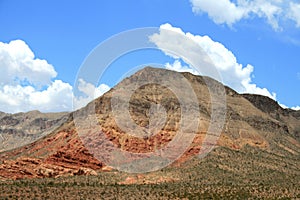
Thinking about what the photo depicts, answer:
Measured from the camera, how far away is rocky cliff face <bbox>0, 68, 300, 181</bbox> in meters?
97.6

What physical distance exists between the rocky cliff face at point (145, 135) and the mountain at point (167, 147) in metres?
0.22

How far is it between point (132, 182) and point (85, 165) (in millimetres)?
17859

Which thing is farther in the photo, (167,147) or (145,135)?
(145,135)

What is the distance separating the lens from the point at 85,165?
97812mm

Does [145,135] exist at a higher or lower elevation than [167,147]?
higher

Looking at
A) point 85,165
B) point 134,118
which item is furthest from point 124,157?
point 134,118

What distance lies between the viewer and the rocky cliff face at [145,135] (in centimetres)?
9756

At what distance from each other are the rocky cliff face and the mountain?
22 cm

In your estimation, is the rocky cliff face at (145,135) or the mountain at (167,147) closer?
the mountain at (167,147)

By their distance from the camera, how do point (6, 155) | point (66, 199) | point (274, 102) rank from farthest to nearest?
point (274, 102)
point (6, 155)
point (66, 199)

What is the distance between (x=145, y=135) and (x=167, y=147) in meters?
6.62

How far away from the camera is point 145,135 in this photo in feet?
358

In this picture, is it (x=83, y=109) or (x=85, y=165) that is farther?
(x=83, y=109)

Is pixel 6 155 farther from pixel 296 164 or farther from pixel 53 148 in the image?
pixel 296 164
